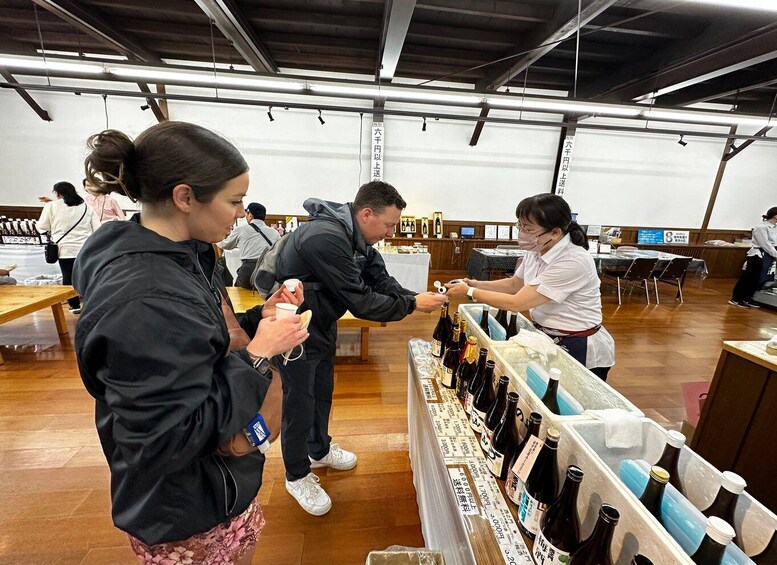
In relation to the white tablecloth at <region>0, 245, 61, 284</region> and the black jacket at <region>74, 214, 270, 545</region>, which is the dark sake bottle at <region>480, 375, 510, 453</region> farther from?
the white tablecloth at <region>0, 245, 61, 284</region>

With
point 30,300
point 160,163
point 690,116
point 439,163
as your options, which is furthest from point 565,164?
point 30,300

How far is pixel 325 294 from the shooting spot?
1.58 metres

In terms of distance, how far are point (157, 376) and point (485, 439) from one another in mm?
968

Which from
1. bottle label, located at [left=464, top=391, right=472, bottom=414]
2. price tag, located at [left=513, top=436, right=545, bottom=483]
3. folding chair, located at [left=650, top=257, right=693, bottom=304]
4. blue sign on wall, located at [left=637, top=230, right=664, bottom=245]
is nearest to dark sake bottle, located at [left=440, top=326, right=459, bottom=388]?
bottle label, located at [left=464, top=391, right=472, bottom=414]

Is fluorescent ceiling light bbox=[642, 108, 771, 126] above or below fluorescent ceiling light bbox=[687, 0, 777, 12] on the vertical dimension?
below

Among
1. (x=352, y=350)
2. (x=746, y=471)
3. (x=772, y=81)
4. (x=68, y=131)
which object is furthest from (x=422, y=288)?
(x=68, y=131)

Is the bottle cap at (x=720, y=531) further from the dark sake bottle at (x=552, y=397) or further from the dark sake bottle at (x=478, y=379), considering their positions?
the dark sake bottle at (x=478, y=379)

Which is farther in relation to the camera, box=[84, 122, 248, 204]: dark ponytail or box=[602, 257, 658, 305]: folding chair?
box=[602, 257, 658, 305]: folding chair

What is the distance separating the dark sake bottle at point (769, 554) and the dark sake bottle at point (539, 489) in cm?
36

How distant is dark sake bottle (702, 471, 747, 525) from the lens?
61cm

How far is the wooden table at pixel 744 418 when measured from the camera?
1.56 meters

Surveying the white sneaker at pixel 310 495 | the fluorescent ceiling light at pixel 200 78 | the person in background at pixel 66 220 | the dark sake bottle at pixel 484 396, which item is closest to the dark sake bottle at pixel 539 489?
the dark sake bottle at pixel 484 396

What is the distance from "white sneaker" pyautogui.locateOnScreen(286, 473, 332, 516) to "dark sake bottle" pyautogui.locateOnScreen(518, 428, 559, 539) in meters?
1.26

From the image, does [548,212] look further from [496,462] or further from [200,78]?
[200,78]
